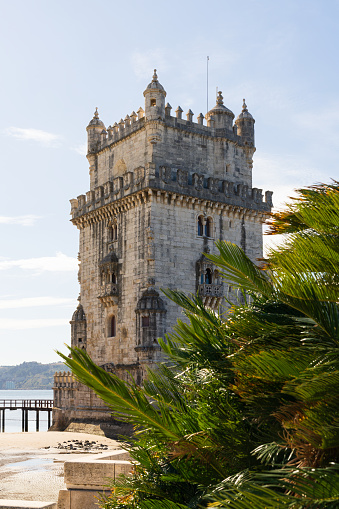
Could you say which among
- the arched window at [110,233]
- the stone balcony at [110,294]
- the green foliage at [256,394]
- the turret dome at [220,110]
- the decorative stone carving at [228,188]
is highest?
the turret dome at [220,110]

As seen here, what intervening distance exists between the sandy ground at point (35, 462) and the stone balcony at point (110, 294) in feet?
22.9

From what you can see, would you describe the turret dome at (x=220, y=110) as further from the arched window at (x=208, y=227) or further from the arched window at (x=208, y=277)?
the arched window at (x=208, y=277)

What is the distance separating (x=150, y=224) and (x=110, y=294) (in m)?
4.59

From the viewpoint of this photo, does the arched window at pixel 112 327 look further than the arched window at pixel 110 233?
No

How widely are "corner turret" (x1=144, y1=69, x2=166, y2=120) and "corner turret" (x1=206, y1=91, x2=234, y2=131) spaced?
364 cm

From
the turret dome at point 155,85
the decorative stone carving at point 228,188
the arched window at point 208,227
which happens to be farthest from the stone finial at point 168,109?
the arched window at point 208,227


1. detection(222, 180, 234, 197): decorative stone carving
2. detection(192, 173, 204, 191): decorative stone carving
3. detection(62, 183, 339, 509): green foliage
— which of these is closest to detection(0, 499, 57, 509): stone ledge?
detection(62, 183, 339, 509): green foliage

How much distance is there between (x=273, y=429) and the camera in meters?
5.85

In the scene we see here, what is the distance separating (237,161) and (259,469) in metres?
31.3

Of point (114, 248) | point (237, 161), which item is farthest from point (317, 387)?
point (237, 161)

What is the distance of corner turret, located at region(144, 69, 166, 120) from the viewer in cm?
3259

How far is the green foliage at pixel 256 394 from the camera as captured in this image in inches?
194

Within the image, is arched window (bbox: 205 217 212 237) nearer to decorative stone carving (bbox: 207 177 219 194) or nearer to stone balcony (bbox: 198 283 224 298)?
decorative stone carving (bbox: 207 177 219 194)

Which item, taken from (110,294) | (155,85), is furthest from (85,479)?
(155,85)
